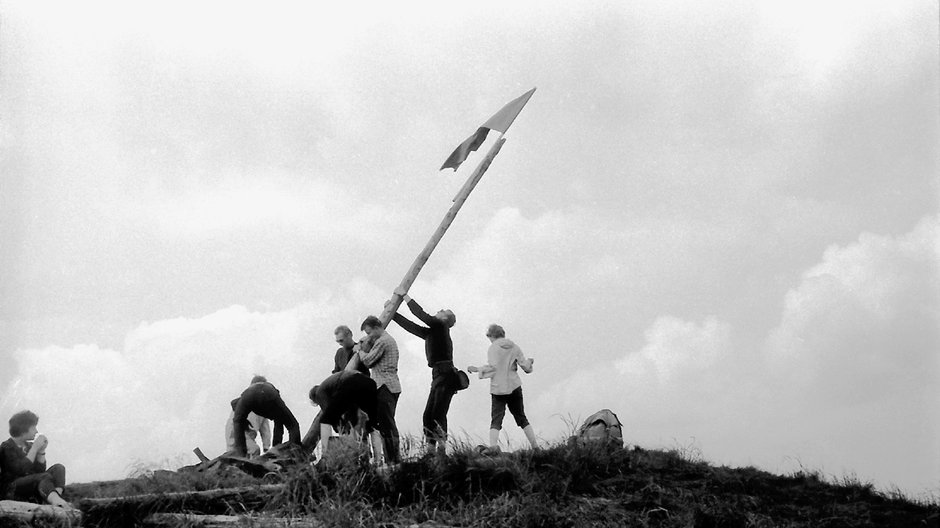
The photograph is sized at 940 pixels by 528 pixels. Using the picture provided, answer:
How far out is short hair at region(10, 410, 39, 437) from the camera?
11086mm

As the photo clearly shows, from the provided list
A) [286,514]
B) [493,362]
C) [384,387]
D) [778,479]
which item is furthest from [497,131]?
[286,514]

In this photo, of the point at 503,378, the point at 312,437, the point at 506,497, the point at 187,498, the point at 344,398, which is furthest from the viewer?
the point at 503,378

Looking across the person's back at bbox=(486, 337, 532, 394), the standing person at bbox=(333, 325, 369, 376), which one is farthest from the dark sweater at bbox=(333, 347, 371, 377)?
the person's back at bbox=(486, 337, 532, 394)

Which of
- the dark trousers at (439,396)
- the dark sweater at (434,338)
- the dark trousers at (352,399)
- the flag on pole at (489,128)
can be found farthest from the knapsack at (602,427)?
the flag on pole at (489,128)

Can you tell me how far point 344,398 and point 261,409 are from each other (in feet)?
7.53

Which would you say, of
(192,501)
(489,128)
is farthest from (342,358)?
(489,128)

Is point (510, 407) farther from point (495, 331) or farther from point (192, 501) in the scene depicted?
point (192, 501)

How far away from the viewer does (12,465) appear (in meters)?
11.1

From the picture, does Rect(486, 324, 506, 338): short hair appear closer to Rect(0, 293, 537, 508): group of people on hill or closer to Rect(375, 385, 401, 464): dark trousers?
Rect(0, 293, 537, 508): group of people on hill

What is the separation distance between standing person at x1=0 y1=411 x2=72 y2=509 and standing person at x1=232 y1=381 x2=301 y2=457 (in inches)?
117

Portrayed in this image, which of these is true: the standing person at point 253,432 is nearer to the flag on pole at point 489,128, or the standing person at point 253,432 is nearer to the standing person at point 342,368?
the standing person at point 342,368

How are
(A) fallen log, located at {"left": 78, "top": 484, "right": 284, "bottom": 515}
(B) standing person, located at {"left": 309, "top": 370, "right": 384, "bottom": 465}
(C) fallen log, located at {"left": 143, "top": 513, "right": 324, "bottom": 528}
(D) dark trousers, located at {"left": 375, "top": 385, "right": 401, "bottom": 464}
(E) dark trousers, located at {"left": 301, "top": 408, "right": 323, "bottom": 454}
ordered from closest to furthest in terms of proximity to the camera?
1. (C) fallen log, located at {"left": 143, "top": 513, "right": 324, "bottom": 528}
2. (A) fallen log, located at {"left": 78, "top": 484, "right": 284, "bottom": 515}
3. (D) dark trousers, located at {"left": 375, "top": 385, "right": 401, "bottom": 464}
4. (B) standing person, located at {"left": 309, "top": 370, "right": 384, "bottom": 465}
5. (E) dark trousers, located at {"left": 301, "top": 408, "right": 323, "bottom": 454}

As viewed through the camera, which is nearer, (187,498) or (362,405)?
(187,498)

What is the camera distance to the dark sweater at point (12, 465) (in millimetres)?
11078
